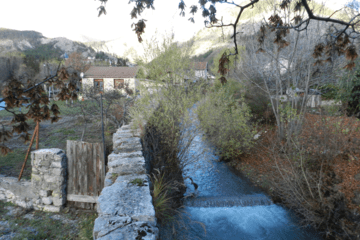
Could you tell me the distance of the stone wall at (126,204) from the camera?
206cm

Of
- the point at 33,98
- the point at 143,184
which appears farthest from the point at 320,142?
the point at 33,98

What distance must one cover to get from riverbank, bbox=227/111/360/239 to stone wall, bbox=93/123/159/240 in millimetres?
3232

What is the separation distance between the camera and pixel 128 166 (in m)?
3.61

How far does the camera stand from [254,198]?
6.16 meters

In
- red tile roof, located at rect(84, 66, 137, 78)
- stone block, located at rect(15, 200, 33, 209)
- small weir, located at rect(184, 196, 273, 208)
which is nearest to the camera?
stone block, located at rect(15, 200, 33, 209)

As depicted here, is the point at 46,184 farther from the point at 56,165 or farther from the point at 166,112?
the point at 166,112

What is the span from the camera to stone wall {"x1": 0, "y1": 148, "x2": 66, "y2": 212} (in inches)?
192

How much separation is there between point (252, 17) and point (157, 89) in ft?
18.5

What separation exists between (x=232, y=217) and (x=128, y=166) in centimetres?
324

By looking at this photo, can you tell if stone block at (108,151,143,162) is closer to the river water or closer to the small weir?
the river water

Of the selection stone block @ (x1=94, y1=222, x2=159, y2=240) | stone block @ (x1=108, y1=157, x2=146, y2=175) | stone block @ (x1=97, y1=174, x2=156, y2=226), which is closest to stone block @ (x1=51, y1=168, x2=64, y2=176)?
stone block @ (x1=108, y1=157, x2=146, y2=175)

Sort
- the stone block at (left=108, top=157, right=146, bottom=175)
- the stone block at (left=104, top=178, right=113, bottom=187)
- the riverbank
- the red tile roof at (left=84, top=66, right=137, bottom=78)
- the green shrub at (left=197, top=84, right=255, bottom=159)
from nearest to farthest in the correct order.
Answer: the stone block at (left=104, top=178, right=113, bottom=187), the stone block at (left=108, top=157, right=146, bottom=175), the riverbank, the green shrub at (left=197, top=84, right=255, bottom=159), the red tile roof at (left=84, top=66, right=137, bottom=78)

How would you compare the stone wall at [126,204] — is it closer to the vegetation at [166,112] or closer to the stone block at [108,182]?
the stone block at [108,182]

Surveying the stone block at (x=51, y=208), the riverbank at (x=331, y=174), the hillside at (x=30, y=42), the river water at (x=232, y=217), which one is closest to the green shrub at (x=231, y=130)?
the riverbank at (x=331, y=174)
